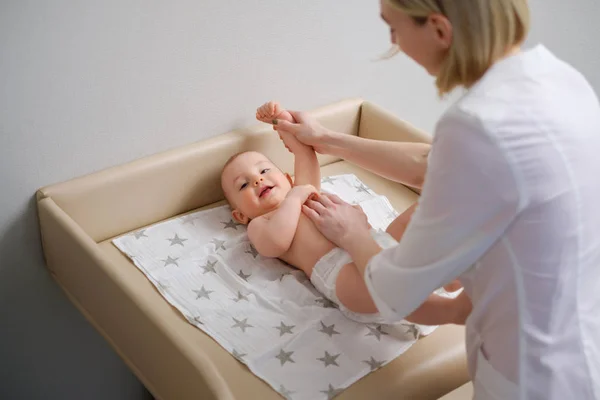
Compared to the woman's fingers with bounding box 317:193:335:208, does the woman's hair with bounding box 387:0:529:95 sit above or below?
above

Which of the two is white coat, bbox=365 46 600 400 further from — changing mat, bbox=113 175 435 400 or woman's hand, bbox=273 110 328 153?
woman's hand, bbox=273 110 328 153

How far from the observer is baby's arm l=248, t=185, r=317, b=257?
4.75 feet

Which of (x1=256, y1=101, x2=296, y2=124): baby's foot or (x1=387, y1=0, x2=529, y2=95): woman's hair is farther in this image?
(x1=256, y1=101, x2=296, y2=124): baby's foot

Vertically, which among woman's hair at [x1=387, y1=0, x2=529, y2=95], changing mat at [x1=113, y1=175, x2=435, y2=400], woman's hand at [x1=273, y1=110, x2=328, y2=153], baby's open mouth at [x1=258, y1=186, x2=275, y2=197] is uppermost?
woman's hair at [x1=387, y1=0, x2=529, y2=95]

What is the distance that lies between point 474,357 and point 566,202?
0.99 feet

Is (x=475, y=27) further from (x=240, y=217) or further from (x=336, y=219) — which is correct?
(x=240, y=217)

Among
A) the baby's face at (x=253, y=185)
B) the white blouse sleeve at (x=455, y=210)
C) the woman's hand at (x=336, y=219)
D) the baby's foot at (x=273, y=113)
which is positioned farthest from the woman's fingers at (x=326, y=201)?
the white blouse sleeve at (x=455, y=210)

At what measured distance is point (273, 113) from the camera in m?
1.63

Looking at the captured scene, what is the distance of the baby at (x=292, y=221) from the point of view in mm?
1329

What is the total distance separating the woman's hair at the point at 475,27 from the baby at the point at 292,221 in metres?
0.50

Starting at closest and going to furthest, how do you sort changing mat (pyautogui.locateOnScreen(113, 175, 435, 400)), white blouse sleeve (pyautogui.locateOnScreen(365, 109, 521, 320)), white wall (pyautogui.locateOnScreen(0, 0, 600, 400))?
white blouse sleeve (pyautogui.locateOnScreen(365, 109, 521, 320)) → changing mat (pyautogui.locateOnScreen(113, 175, 435, 400)) → white wall (pyautogui.locateOnScreen(0, 0, 600, 400))

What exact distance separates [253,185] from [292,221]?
15 cm

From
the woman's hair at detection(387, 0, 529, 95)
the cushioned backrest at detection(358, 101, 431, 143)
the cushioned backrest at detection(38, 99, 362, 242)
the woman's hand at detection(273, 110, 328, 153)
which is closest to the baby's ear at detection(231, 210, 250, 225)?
the cushioned backrest at detection(38, 99, 362, 242)

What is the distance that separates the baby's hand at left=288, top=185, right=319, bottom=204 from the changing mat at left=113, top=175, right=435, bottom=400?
14 centimetres
